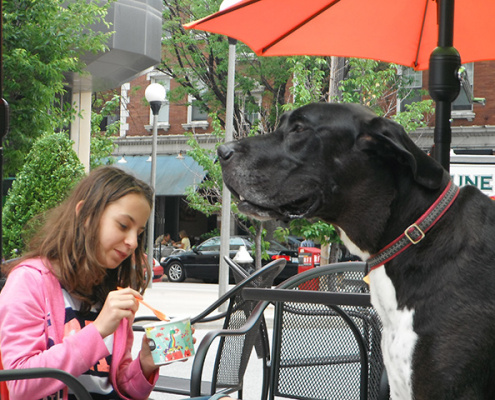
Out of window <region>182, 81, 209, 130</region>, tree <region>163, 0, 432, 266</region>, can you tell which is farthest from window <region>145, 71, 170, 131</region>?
tree <region>163, 0, 432, 266</region>

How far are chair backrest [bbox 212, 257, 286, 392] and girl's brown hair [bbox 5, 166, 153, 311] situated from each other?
0.75 m

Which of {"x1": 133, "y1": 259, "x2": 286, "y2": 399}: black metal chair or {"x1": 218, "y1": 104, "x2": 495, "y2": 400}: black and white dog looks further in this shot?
{"x1": 133, "y1": 259, "x2": 286, "y2": 399}: black metal chair

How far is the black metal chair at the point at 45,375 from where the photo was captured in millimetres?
1999

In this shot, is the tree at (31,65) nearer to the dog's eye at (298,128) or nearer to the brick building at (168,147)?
the dog's eye at (298,128)

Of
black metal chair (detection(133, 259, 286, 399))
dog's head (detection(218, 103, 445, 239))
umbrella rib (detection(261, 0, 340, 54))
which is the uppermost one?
umbrella rib (detection(261, 0, 340, 54))

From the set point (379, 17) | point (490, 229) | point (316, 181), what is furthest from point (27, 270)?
point (379, 17)

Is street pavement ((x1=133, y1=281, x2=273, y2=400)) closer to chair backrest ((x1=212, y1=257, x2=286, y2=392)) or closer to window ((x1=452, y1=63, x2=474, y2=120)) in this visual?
chair backrest ((x1=212, y1=257, x2=286, y2=392))

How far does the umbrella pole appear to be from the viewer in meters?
3.50

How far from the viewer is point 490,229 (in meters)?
2.24

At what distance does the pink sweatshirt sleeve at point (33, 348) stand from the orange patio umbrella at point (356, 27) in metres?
2.10

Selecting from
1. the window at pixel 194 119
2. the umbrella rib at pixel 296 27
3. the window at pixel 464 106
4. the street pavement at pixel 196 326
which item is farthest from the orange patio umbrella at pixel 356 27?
the window at pixel 194 119

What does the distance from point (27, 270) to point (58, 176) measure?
1043cm

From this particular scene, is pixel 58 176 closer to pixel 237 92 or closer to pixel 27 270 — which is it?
pixel 27 270

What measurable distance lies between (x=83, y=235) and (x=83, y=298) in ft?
0.71
